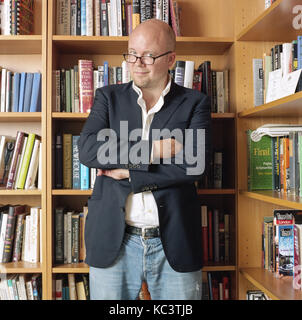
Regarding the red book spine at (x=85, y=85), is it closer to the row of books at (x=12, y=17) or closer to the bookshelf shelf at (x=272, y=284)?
the row of books at (x=12, y=17)

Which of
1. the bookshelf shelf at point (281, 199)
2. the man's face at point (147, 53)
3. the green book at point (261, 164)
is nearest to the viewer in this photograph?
the bookshelf shelf at point (281, 199)

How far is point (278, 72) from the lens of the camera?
67.5 inches

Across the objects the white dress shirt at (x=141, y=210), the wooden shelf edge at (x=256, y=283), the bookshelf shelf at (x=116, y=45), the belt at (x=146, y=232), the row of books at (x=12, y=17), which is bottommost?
the wooden shelf edge at (x=256, y=283)

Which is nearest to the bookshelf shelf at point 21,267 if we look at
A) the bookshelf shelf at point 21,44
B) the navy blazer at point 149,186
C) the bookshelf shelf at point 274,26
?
the navy blazer at point 149,186

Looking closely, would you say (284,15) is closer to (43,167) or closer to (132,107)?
(132,107)

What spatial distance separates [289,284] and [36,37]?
64.5 inches

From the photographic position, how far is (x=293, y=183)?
5.25 feet

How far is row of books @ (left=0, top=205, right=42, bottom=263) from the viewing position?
1.91 metres

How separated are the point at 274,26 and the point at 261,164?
0.65 meters

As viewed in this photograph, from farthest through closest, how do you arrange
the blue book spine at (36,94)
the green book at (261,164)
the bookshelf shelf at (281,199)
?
the blue book spine at (36,94) < the green book at (261,164) < the bookshelf shelf at (281,199)

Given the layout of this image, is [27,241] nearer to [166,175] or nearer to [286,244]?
[166,175]

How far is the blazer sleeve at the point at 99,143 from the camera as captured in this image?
55.2 inches

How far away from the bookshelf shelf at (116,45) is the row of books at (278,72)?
226 millimetres
